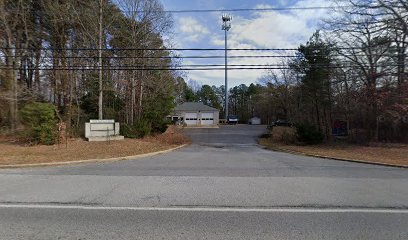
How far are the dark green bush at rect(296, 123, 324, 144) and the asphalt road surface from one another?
1367 centimetres

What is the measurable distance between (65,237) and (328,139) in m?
25.6

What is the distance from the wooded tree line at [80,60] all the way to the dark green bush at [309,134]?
1134 cm

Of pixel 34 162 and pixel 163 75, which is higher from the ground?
pixel 163 75

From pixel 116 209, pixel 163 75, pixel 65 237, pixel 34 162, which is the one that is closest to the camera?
pixel 65 237

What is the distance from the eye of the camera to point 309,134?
2431 cm

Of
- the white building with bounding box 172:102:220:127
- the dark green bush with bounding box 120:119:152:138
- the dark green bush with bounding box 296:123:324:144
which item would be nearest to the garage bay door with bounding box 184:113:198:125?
the white building with bounding box 172:102:220:127

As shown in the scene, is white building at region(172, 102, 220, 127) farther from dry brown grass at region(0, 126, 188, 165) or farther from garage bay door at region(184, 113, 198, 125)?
dry brown grass at region(0, 126, 188, 165)

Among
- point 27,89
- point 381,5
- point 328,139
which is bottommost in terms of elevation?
point 328,139

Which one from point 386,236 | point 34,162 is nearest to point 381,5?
point 386,236

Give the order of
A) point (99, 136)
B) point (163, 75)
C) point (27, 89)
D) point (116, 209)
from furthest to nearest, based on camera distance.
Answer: point (163, 75) → point (27, 89) → point (99, 136) → point (116, 209)

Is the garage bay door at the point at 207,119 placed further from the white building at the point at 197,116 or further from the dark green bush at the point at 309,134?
the dark green bush at the point at 309,134

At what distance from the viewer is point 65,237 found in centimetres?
462

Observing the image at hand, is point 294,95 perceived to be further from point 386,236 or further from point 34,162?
point 386,236

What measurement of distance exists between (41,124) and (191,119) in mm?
41270
